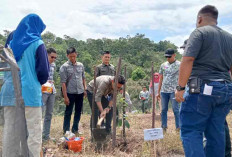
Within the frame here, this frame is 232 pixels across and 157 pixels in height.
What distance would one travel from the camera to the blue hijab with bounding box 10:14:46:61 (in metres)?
2.56

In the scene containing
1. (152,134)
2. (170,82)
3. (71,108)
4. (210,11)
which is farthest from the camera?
(170,82)

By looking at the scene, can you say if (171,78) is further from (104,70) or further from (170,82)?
(104,70)

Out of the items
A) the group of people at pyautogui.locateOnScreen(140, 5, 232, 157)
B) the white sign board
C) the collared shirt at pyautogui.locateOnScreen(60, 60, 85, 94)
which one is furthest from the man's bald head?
the collared shirt at pyautogui.locateOnScreen(60, 60, 85, 94)

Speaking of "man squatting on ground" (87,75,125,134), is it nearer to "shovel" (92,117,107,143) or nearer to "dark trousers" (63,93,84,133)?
"shovel" (92,117,107,143)

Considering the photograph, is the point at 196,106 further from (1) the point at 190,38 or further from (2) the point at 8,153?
(2) the point at 8,153

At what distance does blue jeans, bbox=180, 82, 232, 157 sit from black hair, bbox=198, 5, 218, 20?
0.73 m

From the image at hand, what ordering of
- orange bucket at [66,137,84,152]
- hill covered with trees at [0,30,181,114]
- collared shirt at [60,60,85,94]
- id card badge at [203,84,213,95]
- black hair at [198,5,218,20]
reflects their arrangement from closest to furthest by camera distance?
id card badge at [203,84,213,95]
black hair at [198,5,218,20]
orange bucket at [66,137,84,152]
collared shirt at [60,60,85,94]
hill covered with trees at [0,30,181,114]

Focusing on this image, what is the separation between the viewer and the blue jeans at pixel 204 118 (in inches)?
90.8

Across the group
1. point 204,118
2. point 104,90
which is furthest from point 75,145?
Result: point 204,118

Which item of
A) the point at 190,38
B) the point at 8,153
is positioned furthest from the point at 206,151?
the point at 8,153

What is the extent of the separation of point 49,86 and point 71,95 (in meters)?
0.57

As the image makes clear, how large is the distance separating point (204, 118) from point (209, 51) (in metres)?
0.65

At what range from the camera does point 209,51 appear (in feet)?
7.72

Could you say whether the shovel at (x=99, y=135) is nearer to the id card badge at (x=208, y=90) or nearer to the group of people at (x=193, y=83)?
the group of people at (x=193, y=83)
